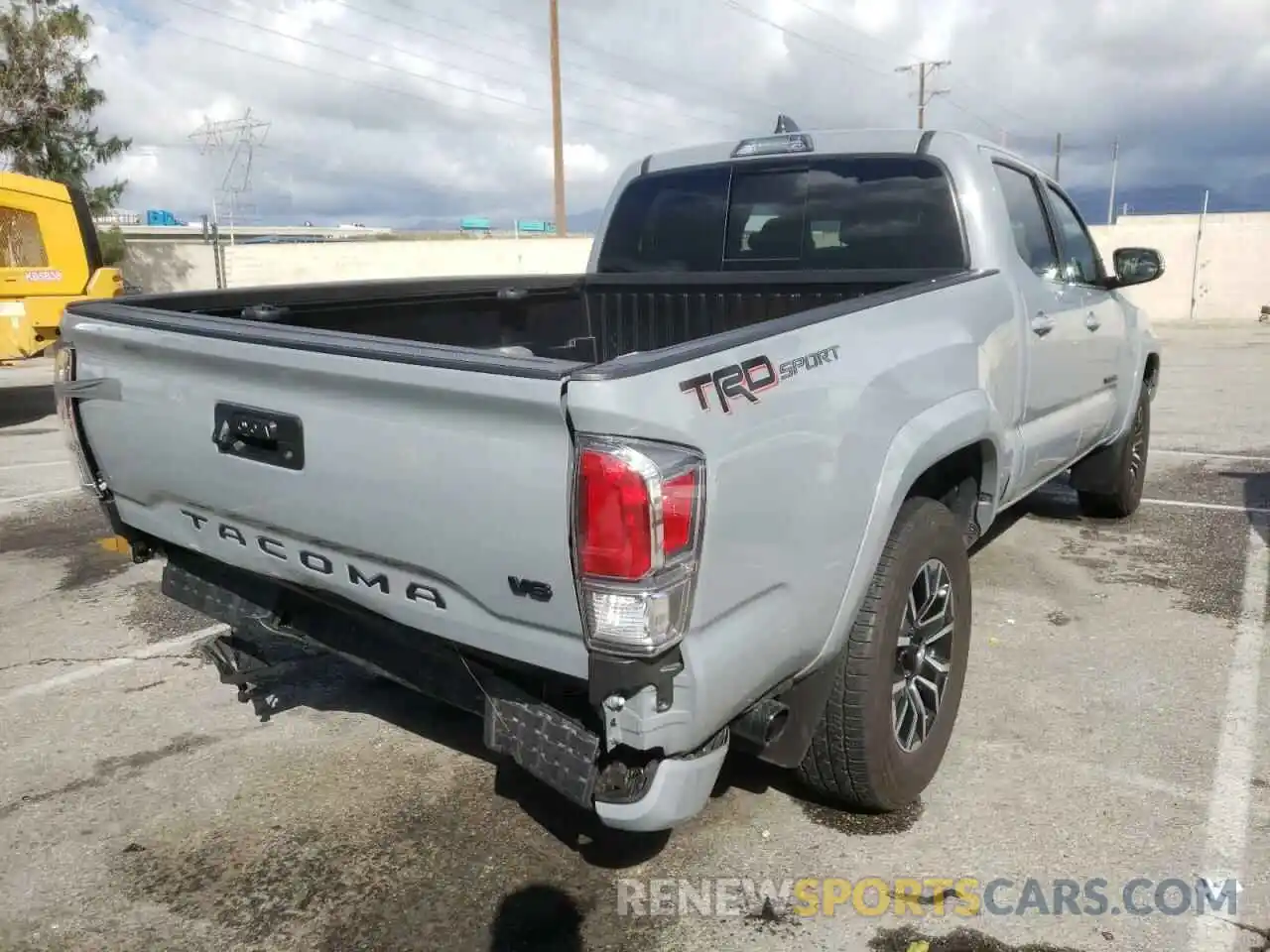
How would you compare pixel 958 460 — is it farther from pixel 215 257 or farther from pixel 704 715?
pixel 215 257

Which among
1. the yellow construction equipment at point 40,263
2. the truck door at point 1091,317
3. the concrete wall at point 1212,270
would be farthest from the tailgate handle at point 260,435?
the concrete wall at point 1212,270

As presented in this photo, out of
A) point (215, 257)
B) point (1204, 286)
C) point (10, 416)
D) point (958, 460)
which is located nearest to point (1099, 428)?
point (958, 460)

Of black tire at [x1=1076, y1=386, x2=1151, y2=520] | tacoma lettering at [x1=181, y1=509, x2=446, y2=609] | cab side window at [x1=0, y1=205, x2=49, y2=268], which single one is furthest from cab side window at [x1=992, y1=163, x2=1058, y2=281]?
cab side window at [x1=0, y1=205, x2=49, y2=268]

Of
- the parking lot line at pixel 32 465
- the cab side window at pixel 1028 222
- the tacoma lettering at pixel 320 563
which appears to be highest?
the cab side window at pixel 1028 222

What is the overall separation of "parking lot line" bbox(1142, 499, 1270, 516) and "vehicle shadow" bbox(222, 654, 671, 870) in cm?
515

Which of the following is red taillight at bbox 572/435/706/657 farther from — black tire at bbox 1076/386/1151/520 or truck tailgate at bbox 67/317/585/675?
black tire at bbox 1076/386/1151/520

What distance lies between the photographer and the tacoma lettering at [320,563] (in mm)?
2355

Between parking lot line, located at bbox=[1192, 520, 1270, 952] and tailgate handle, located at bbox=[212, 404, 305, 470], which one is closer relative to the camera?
tailgate handle, located at bbox=[212, 404, 305, 470]

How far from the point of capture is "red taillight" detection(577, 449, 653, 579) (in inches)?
76.5

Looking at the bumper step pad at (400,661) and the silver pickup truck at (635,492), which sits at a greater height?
the silver pickup truck at (635,492)

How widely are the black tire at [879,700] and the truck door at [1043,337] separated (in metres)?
1.12

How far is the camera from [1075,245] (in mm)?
5023

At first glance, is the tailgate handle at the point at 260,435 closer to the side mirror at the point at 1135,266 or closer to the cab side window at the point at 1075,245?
the cab side window at the point at 1075,245

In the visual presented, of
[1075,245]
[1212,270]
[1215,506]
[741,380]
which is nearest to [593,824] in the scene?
[741,380]
